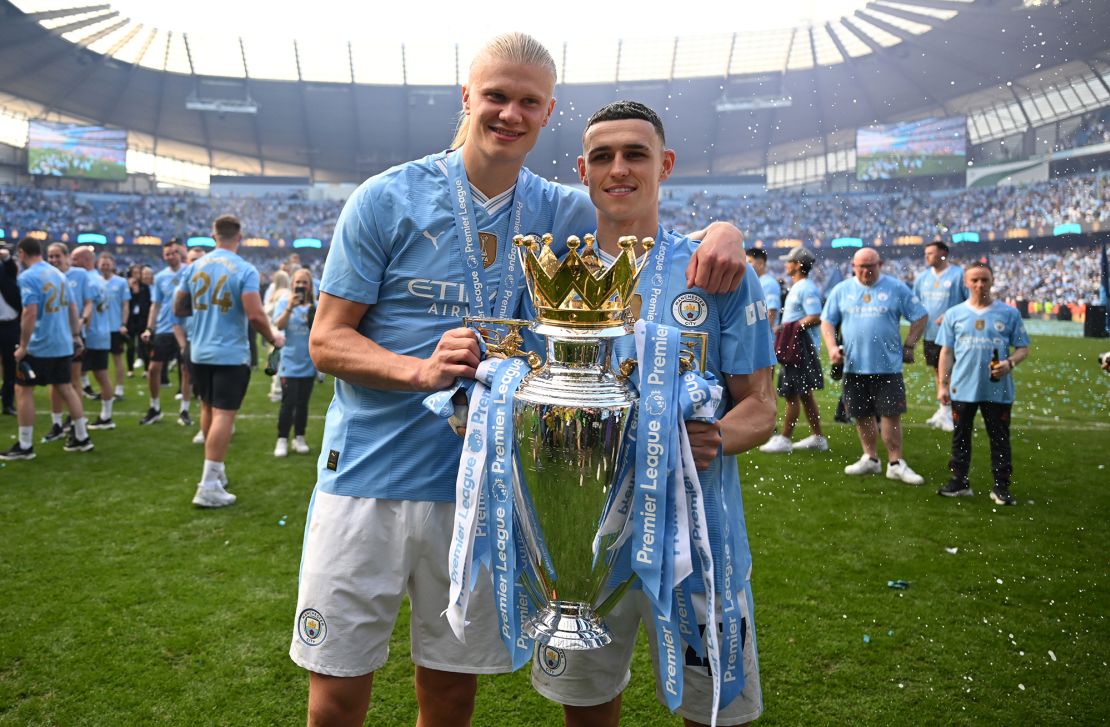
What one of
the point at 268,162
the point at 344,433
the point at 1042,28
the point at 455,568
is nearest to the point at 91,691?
the point at 344,433

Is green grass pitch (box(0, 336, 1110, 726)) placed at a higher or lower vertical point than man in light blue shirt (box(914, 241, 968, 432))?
lower

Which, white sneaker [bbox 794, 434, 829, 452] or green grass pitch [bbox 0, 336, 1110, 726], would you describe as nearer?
green grass pitch [bbox 0, 336, 1110, 726]

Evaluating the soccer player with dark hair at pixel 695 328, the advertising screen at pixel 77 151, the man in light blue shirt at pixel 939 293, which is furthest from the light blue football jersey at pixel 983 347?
the advertising screen at pixel 77 151

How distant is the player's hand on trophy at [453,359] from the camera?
1.42 m

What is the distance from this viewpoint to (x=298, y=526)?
5.18 m

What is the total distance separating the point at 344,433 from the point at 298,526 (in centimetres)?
366

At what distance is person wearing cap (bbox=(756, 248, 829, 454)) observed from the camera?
7.51 meters

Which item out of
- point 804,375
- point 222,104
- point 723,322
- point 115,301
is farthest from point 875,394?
point 222,104

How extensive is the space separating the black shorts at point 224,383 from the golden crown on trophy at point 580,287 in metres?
4.80

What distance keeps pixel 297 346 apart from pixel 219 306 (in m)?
1.40

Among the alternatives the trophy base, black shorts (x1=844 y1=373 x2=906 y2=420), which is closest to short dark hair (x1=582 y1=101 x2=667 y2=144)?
the trophy base

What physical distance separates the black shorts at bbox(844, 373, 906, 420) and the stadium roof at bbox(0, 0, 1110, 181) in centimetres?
2704

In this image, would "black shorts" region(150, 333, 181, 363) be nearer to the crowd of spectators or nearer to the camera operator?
the camera operator

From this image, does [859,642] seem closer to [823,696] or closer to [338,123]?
[823,696]
